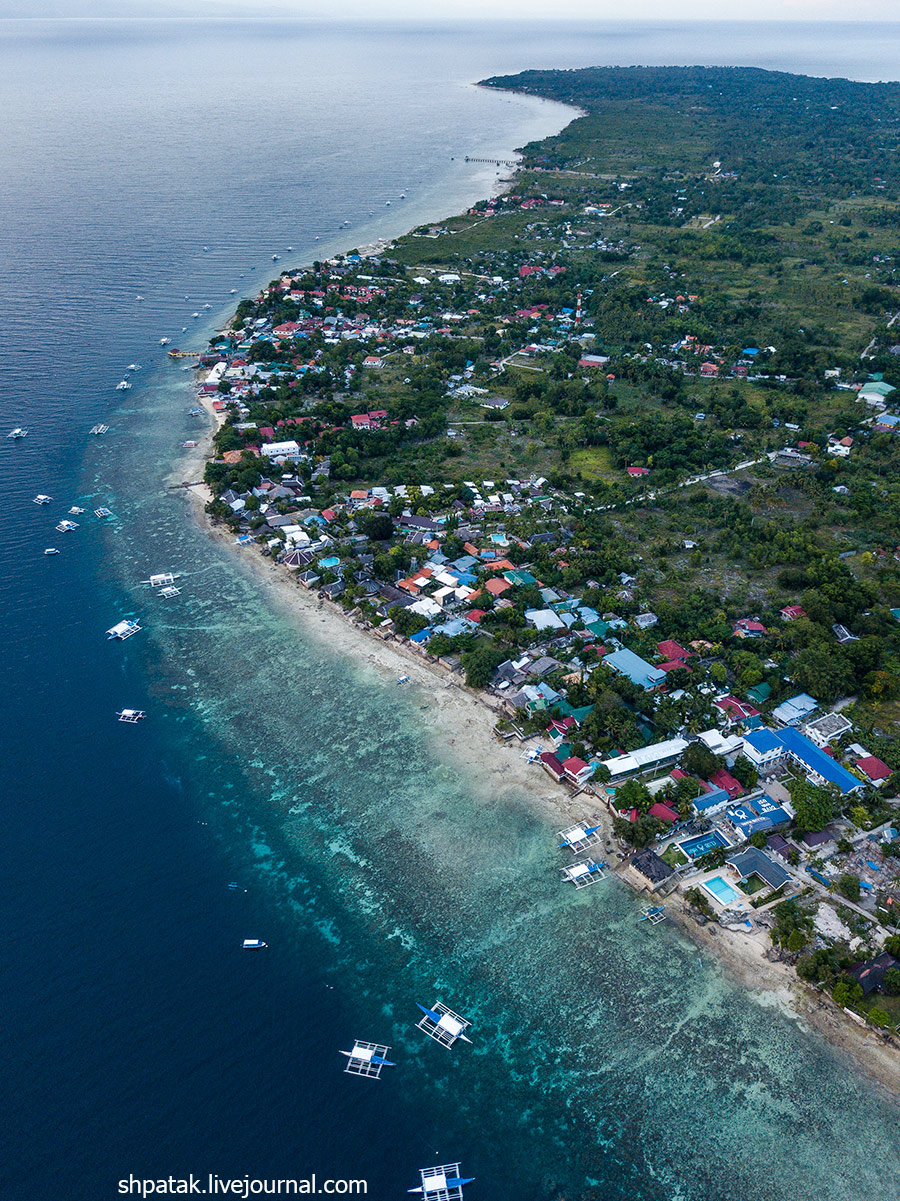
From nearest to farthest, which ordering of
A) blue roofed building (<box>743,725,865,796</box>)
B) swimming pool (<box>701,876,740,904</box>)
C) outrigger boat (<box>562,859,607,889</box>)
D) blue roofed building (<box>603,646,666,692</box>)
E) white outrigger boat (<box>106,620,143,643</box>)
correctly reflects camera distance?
1. swimming pool (<box>701,876,740,904</box>)
2. outrigger boat (<box>562,859,607,889</box>)
3. blue roofed building (<box>743,725,865,796</box>)
4. blue roofed building (<box>603,646,666,692</box>)
5. white outrigger boat (<box>106,620,143,643</box>)

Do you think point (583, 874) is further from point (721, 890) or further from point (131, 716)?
point (131, 716)

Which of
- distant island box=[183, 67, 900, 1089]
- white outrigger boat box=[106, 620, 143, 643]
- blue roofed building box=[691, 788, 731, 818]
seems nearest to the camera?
distant island box=[183, 67, 900, 1089]

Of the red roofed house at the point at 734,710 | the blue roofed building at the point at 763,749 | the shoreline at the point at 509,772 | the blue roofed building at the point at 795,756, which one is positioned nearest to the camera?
the shoreline at the point at 509,772

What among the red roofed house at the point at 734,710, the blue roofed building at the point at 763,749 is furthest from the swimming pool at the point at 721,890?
the red roofed house at the point at 734,710

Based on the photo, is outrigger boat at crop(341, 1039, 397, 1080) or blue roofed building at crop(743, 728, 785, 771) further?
blue roofed building at crop(743, 728, 785, 771)

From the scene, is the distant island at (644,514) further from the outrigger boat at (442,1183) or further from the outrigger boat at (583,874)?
the outrigger boat at (442,1183)

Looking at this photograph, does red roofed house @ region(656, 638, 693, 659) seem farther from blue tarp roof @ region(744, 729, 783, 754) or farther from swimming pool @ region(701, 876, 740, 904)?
swimming pool @ region(701, 876, 740, 904)

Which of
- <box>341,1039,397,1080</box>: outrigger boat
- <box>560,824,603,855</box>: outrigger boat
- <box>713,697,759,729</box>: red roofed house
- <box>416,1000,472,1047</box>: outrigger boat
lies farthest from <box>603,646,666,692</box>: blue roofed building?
<box>341,1039,397,1080</box>: outrigger boat

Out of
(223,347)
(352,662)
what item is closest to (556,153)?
(223,347)
